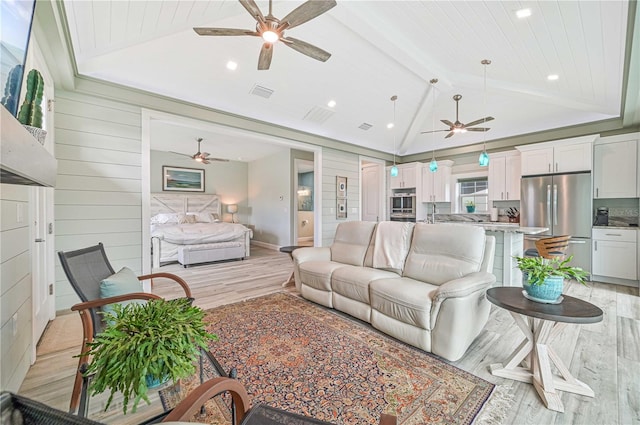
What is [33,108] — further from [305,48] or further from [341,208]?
[341,208]

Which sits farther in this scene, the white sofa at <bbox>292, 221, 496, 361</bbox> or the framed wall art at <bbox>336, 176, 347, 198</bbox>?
the framed wall art at <bbox>336, 176, 347, 198</bbox>

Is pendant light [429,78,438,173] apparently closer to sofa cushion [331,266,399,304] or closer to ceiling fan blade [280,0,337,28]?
sofa cushion [331,266,399,304]

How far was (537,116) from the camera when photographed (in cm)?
501

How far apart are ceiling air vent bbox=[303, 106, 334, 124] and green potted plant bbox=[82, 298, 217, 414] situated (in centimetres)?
440

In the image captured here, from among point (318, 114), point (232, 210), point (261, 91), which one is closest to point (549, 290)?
point (261, 91)

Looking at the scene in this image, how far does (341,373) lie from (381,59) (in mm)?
4008

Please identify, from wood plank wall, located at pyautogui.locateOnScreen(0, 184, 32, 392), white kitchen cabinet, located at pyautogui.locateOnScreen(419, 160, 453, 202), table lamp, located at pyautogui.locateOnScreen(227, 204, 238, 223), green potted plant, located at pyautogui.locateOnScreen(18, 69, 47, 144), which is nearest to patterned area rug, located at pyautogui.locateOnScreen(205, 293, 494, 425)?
wood plank wall, located at pyautogui.locateOnScreen(0, 184, 32, 392)

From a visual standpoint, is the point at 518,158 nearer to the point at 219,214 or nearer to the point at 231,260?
the point at 231,260

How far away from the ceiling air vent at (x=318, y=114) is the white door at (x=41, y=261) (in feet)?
12.5

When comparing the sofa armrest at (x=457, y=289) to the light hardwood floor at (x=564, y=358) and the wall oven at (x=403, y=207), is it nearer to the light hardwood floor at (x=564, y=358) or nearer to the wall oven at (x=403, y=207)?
the light hardwood floor at (x=564, y=358)

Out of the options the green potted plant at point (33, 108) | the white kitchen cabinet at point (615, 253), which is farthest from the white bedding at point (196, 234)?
the white kitchen cabinet at point (615, 253)

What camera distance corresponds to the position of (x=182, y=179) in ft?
27.0

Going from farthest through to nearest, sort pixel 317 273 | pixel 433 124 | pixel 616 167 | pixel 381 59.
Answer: pixel 433 124 → pixel 616 167 → pixel 381 59 → pixel 317 273

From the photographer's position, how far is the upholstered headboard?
7727 mm
